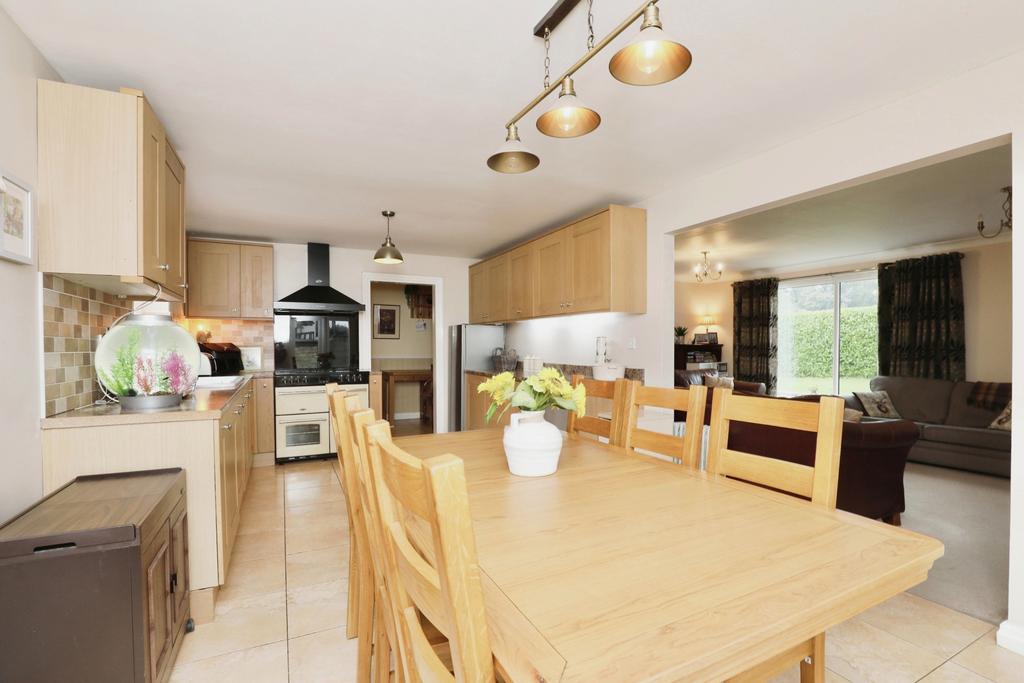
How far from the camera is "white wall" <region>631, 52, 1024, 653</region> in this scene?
1945 millimetres

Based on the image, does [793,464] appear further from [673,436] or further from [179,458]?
[179,458]

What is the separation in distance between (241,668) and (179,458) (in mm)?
839

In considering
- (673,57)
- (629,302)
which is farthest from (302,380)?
(673,57)

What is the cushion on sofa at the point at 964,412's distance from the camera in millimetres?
4648

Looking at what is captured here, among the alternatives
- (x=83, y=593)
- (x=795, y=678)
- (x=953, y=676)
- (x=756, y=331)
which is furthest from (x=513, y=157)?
(x=756, y=331)

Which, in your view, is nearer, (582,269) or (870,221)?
(582,269)

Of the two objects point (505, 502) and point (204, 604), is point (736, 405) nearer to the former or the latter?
point (505, 502)

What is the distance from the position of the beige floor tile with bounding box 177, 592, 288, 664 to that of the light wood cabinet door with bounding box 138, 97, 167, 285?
1.49m

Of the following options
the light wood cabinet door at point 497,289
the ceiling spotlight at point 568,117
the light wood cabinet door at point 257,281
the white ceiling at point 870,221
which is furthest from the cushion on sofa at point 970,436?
the light wood cabinet door at point 257,281

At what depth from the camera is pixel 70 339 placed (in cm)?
218

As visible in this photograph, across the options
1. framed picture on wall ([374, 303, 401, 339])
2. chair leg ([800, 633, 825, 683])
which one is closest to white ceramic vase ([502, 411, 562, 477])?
chair leg ([800, 633, 825, 683])

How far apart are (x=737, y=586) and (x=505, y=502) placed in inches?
23.2

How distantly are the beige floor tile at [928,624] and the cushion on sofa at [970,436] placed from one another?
3.05m

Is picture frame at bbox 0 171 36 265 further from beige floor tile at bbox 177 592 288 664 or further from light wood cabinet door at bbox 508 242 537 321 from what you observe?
light wood cabinet door at bbox 508 242 537 321
